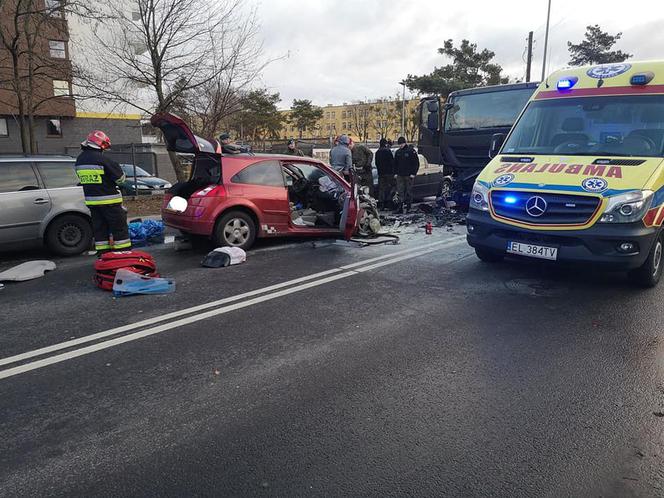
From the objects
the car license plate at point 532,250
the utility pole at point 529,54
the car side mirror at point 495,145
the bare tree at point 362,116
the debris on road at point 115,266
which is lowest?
the debris on road at point 115,266

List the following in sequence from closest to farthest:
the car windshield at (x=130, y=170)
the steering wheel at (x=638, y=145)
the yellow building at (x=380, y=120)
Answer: the steering wheel at (x=638, y=145)
the car windshield at (x=130, y=170)
the yellow building at (x=380, y=120)

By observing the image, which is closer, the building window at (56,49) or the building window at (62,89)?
the building window at (62,89)

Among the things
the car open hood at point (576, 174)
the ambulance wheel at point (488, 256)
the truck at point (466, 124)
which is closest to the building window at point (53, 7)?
the truck at point (466, 124)

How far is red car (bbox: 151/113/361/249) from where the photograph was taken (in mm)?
7305

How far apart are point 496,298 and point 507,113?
251 inches

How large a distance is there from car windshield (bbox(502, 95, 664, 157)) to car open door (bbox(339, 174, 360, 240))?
2624mm

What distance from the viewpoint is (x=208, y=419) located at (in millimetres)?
3006

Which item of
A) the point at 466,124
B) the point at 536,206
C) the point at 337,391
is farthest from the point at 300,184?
the point at 337,391

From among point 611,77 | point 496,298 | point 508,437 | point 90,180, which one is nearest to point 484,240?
point 496,298

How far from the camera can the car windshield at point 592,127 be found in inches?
219

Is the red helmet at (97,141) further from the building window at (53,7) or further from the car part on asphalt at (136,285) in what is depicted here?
the building window at (53,7)

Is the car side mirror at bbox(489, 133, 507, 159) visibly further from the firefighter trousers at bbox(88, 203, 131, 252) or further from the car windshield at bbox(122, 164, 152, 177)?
the car windshield at bbox(122, 164, 152, 177)

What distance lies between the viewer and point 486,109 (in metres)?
10.6

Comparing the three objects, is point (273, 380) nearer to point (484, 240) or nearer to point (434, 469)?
point (434, 469)
